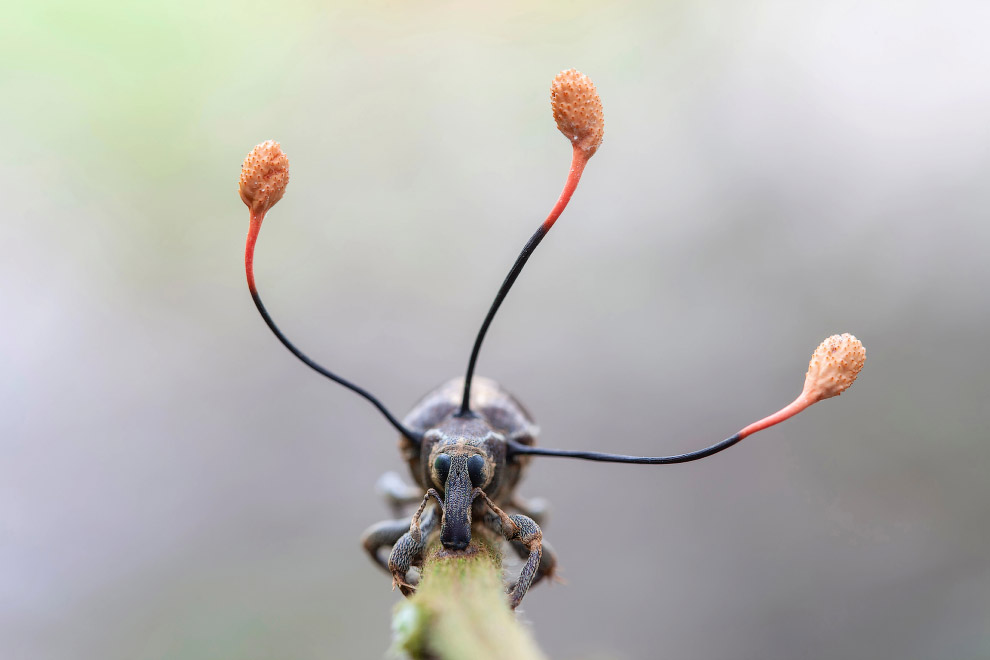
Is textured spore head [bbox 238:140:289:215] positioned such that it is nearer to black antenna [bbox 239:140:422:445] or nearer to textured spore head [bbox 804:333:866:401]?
black antenna [bbox 239:140:422:445]

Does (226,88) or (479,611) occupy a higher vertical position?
(226,88)

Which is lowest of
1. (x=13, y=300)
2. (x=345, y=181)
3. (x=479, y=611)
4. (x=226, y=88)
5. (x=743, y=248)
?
(x=479, y=611)

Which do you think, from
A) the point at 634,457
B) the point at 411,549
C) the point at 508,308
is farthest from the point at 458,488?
the point at 508,308

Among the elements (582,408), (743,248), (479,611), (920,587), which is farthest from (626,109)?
(479,611)

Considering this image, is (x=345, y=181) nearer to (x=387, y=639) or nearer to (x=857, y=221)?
(x=387, y=639)

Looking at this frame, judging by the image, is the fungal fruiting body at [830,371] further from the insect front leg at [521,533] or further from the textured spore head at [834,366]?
the insect front leg at [521,533]

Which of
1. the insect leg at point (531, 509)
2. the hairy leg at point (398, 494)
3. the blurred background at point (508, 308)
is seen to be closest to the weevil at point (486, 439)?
the insect leg at point (531, 509)
